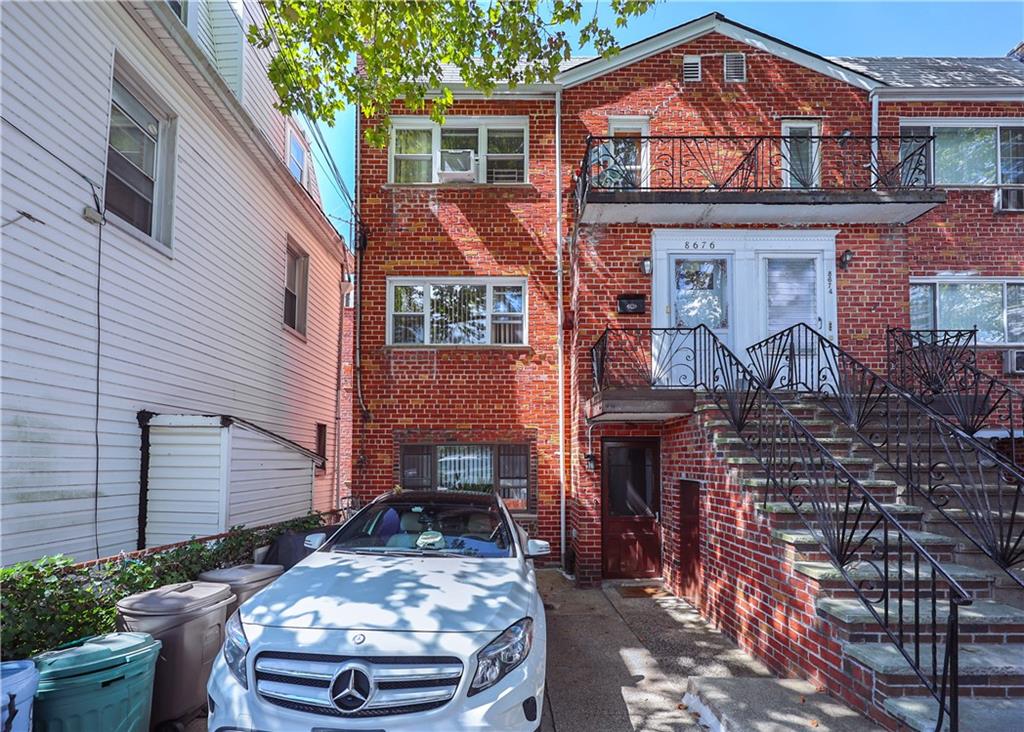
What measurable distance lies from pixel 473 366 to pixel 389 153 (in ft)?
13.2

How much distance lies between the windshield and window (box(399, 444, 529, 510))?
4830 mm

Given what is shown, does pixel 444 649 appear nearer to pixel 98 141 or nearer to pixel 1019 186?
pixel 98 141

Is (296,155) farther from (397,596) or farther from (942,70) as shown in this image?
(942,70)

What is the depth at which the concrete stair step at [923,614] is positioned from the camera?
3.99 m

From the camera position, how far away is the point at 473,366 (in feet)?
33.2

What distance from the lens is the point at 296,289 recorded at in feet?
38.1

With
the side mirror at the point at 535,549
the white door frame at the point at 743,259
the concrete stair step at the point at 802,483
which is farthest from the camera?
the white door frame at the point at 743,259

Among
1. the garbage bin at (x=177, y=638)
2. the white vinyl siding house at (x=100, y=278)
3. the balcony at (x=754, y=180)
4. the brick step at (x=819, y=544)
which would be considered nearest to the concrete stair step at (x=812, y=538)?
the brick step at (x=819, y=544)

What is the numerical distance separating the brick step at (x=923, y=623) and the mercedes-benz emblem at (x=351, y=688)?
10.1 ft

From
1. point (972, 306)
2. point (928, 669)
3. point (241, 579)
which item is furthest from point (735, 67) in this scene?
point (241, 579)

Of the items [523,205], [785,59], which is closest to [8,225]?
[523,205]

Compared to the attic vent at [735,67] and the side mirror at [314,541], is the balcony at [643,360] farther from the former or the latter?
the attic vent at [735,67]

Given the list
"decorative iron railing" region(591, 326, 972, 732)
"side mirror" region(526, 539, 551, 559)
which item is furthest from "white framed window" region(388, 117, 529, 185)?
"side mirror" region(526, 539, 551, 559)

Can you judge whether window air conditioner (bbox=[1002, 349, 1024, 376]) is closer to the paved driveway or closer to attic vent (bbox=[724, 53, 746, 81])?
attic vent (bbox=[724, 53, 746, 81])
